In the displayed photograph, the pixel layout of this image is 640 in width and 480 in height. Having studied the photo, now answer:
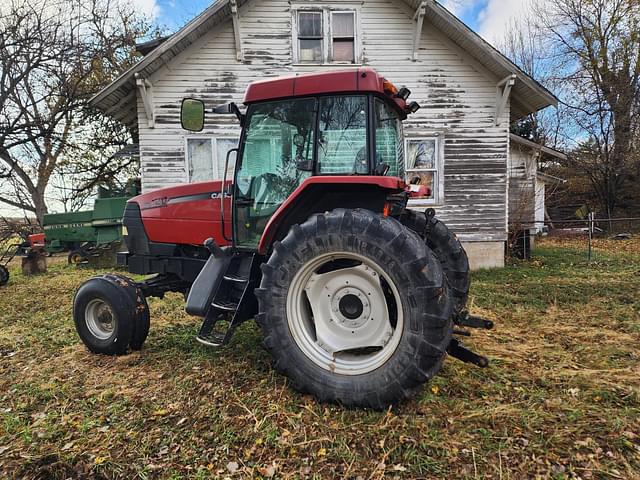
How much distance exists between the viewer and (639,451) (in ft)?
6.80

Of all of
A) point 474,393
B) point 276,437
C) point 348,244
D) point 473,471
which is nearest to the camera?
point 473,471

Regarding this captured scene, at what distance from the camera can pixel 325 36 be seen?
26.8 ft

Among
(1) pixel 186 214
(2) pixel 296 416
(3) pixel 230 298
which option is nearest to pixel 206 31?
(1) pixel 186 214

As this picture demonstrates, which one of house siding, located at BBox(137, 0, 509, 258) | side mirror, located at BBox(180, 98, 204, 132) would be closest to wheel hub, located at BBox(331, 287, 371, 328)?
side mirror, located at BBox(180, 98, 204, 132)

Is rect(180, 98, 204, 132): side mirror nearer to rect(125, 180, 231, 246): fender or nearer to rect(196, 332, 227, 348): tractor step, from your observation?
rect(125, 180, 231, 246): fender

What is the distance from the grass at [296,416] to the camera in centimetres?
204

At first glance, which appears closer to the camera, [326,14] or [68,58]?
[326,14]

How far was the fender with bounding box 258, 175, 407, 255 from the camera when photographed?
2.75 metres

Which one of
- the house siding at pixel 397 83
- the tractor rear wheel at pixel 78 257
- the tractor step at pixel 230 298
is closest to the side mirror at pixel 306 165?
the tractor step at pixel 230 298

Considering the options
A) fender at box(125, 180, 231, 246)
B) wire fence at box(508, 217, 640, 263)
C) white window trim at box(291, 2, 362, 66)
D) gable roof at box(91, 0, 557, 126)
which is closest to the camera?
fender at box(125, 180, 231, 246)

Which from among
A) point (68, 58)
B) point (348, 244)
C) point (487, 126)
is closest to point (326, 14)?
point (487, 126)

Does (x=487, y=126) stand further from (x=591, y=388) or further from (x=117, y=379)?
(x=117, y=379)

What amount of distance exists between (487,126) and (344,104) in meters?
6.64

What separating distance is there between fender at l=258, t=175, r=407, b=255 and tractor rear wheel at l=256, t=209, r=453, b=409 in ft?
0.91
